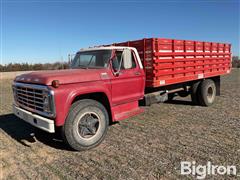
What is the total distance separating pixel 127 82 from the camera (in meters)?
5.12

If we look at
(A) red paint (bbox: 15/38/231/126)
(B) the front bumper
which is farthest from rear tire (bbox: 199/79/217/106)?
(B) the front bumper

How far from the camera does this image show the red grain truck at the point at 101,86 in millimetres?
3889

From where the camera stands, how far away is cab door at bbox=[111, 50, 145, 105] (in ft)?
16.0

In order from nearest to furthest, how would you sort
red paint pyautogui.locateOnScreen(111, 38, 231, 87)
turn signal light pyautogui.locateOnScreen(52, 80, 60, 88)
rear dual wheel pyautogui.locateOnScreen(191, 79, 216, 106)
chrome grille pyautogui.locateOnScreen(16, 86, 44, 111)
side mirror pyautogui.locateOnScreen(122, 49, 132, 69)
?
1. turn signal light pyautogui.locateOnScreen(52, 80, 60, 88)
2. chrome grille pyautogui.locateOnScreen(16, 86, 44, 111)
3. side mirror pyautogui.locateOnScreen(122, 49, 132, 69)
4. red paint pyautogui.locateOnScreen(111, 38, 231, 87)
5. rear dual wheel pyautogui.locateOnScreen(191, 79, 216, 106)

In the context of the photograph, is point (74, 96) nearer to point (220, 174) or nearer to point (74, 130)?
point (74, 130)

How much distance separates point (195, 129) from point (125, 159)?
2.42 m

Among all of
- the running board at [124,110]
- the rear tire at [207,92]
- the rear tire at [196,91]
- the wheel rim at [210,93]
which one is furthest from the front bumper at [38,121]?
the wheel rim at [210,93]

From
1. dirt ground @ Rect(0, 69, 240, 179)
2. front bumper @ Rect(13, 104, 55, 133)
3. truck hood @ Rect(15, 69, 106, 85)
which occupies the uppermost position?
truck hood @ Rect(15, 69, 106, 85)

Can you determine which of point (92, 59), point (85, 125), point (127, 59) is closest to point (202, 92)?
point (127, 59)

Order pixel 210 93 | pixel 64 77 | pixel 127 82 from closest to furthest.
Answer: pixel 64 77 < pixel 127 82 < pixel 210 93

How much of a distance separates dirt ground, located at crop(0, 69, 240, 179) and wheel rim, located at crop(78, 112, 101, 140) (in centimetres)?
35

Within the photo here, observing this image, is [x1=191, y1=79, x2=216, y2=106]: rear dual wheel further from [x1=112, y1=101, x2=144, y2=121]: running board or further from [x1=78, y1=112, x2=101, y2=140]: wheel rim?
[x1=78, y1=112, x2=101, y2=140]: wheel rim

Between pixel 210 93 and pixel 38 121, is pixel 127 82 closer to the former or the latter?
pixel 38 121

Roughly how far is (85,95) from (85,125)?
640 millimetres
